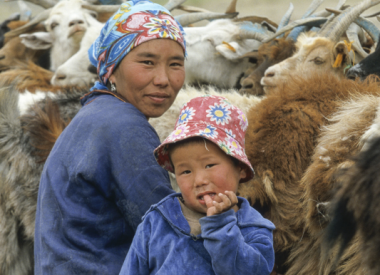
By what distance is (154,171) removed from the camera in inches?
70.4

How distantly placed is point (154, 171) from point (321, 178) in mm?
917

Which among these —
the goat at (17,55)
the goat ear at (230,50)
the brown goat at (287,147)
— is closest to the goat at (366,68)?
the brown goat at (287,147)

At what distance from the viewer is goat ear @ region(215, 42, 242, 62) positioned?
5.13m

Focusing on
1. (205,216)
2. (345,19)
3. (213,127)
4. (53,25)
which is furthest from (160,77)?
(53,25)

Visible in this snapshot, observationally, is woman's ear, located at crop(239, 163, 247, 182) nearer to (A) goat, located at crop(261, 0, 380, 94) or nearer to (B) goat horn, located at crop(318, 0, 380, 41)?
(A) goat, located at crop(261, 0, 380, 94)

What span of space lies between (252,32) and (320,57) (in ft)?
4.78

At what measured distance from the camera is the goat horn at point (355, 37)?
178 inches

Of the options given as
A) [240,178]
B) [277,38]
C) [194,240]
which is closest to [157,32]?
[240,178]

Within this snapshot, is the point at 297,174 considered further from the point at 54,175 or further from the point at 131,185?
the point at 54,175

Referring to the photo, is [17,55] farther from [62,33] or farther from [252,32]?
[252,32]

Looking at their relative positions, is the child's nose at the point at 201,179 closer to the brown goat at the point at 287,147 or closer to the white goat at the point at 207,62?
the brown goat at the point at 287,147

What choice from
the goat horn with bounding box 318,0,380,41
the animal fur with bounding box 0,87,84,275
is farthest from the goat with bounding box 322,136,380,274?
the goat horn with bounding box 318,0,380,41

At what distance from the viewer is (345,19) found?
445cm

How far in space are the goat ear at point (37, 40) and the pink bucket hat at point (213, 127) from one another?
5216 millimetres
